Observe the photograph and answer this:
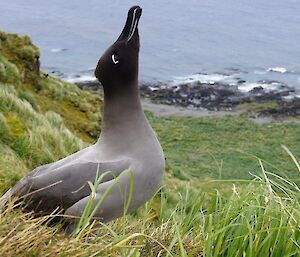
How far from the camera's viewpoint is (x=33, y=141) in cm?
581

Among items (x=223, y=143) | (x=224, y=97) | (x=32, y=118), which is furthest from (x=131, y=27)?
(x=224, y=97)

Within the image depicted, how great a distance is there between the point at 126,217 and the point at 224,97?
3378 centimetres

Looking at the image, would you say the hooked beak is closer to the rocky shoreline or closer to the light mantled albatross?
the light mantled albatross

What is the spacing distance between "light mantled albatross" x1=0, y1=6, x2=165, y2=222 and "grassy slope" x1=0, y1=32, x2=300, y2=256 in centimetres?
19

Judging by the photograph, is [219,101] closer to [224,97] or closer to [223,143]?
[224,97]

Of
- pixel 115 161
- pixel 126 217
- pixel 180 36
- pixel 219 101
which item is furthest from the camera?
pixel 180 36

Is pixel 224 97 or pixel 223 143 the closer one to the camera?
pixel 223 143

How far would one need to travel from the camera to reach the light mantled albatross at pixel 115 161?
301 centimetres

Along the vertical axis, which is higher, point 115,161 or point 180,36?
point 115,161

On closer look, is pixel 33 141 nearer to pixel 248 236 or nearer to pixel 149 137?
pixel 149 137

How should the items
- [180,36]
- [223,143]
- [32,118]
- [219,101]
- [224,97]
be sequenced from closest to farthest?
[32,118]
[223,143]
[219,101]
[224,97]
[180,36]

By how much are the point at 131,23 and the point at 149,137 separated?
24.0 inches

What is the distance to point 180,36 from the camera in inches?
2490

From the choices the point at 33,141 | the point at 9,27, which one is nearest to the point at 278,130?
the point at 33,141
